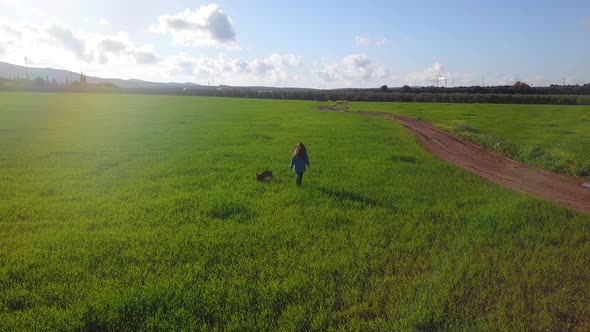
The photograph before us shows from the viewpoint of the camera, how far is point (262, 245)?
25.3 ft

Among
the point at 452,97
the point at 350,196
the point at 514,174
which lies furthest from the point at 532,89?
the point at 350,196

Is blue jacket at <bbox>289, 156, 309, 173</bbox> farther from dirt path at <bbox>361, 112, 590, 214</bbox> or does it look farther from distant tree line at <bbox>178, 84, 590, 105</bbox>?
distant tree line at <bbox>178, 84, 590, 105</bbox>

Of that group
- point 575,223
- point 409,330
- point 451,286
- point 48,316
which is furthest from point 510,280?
point 48,316

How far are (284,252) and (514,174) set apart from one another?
12.2 metres

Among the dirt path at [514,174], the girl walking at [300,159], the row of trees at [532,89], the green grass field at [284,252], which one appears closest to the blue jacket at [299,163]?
the girl walking at [300,159]

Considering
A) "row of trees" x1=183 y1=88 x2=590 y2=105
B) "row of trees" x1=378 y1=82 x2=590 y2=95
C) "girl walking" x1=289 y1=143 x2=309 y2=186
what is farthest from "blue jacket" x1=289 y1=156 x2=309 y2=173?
"row of trees" x1=378 y1=82 x2=590 y2=95

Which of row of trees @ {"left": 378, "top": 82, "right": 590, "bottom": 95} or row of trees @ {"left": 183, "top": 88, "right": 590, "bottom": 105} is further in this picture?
row of trees @ {"left": 378, "top": 82, "right": 590, "bottom": 95}

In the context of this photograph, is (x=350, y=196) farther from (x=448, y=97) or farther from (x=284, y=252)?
(x=448, y=97)

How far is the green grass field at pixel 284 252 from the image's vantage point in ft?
18.0

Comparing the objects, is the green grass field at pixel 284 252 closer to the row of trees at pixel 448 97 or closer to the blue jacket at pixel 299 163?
the blue jacket at pixel 299 163

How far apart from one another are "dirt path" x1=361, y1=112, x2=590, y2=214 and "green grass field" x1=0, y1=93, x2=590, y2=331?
123 centimetres

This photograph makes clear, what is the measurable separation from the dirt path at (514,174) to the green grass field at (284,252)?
123cm

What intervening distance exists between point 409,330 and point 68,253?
→ 6.28 meters

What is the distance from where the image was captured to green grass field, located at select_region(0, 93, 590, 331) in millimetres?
5484
